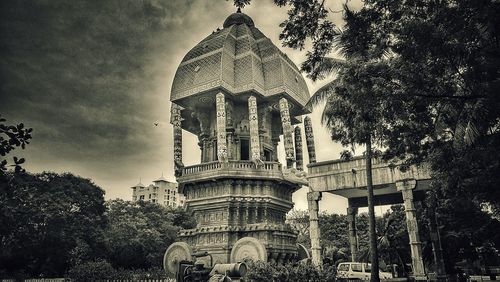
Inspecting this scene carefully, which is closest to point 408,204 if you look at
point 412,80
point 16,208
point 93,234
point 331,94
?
point 331,94

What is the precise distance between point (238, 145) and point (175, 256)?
10375 mm

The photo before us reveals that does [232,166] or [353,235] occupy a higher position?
[232,166]

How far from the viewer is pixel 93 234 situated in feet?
123

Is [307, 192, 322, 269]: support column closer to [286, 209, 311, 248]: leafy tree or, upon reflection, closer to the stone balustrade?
the stone balustrade

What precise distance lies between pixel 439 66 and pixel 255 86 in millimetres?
21663

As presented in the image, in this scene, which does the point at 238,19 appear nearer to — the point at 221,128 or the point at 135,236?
the point at 221,128

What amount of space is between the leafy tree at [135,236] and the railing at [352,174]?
2183cm

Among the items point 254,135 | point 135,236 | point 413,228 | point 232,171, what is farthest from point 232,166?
point 135,236

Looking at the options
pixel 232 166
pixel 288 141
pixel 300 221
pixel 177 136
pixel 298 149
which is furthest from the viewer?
pixel 300 221

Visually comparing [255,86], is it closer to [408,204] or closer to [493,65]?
[408,204]

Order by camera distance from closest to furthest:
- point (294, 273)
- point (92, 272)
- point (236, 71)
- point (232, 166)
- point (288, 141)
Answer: point (294, 273) < point (92, 272) < point (232, 166) < point (288, 141) < point (236, 71)

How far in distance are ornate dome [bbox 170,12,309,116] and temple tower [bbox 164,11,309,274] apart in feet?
0.29

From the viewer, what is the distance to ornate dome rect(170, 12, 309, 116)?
30328 millimetres

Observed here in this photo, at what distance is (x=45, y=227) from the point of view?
3491cm
